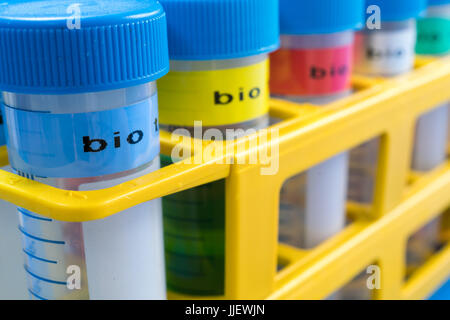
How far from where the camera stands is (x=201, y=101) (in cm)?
35

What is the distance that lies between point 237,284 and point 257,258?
2 centimetres

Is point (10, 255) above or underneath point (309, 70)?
underneath

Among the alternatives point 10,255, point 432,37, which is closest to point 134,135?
point 10,255

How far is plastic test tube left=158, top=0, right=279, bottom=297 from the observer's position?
0.33 metres

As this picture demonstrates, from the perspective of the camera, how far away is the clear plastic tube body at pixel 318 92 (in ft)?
1.37

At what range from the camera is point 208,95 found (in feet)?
1.14

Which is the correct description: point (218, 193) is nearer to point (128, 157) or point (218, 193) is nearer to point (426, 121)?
point (128, 157)

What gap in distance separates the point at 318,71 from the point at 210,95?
111 millimetres

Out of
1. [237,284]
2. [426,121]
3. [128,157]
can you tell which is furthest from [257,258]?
[426,121]

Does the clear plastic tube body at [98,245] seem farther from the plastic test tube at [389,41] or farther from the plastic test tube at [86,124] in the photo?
the plastic test tube at [389,41]

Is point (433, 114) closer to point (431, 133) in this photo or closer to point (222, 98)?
point (431, 133)

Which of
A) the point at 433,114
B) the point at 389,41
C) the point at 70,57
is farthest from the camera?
the point at 433,114

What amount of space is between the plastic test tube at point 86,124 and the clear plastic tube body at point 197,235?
0.16 feet

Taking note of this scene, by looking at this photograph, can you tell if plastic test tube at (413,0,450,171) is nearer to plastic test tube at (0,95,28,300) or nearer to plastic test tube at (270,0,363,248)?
plastic test tube at (270,0,363,248)
